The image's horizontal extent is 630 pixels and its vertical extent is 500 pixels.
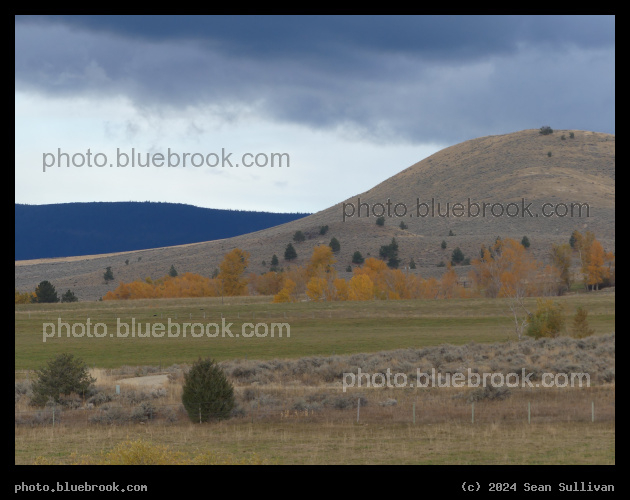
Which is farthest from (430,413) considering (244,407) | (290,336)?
(290,336)

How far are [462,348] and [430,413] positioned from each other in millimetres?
24349

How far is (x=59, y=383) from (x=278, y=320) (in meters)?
52.6

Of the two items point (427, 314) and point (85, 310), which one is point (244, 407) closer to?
point (427, 314)

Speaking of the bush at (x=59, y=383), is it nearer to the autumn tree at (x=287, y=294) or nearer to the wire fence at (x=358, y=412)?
the wire fence at (x=358, y=412)

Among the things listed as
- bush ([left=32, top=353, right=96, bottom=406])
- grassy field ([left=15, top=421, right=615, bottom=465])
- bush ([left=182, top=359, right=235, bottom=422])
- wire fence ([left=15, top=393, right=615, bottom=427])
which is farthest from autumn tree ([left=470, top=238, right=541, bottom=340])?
grassy field ([left=15, top=421, right=615, bottom=465])

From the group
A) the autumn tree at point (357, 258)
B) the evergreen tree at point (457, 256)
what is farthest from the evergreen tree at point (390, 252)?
the evergreen tree at point (457, 256)

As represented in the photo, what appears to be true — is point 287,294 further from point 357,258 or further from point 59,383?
point 59,383

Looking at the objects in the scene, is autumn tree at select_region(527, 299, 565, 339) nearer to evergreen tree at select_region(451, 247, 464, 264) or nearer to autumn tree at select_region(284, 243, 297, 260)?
evergreen tree at select_region(451, 247, 464, 264)

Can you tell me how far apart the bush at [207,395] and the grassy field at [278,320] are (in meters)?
25.8

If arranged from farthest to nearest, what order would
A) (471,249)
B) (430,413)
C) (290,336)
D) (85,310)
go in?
(471,249) < (85,310) < (290,336) < (430,413)
